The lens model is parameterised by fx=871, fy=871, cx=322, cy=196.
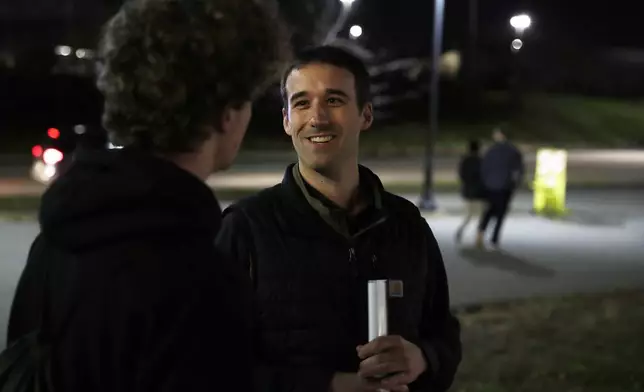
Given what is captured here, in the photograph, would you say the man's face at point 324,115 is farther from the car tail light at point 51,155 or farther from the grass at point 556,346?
the car tail light at point 51,155

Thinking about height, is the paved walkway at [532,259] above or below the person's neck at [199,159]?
below

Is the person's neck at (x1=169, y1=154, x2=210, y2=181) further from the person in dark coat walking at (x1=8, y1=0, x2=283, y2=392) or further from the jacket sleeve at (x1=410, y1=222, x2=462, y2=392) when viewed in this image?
the jacket sleeve at (x1=410, y1=222, x2=462, y2=392)

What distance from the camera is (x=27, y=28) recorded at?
42.4 m

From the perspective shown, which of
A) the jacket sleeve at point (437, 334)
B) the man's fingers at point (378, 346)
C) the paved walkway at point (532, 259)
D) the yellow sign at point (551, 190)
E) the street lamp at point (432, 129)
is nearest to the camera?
the man's fingers at point (378, 346)

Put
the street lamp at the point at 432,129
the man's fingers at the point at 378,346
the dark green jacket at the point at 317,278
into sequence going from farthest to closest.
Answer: the street lamp at the point at 432,129 < the dark green jacket at the point at 317,278 < the man's fingers at the point at 378,346

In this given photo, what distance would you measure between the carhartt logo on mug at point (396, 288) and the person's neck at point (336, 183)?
0.89ft

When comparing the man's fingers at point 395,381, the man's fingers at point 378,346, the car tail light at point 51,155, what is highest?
the car tail light at point 51,155

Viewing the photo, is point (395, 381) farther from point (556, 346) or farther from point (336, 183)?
point (556, 346)

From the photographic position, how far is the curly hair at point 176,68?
140 centimetres

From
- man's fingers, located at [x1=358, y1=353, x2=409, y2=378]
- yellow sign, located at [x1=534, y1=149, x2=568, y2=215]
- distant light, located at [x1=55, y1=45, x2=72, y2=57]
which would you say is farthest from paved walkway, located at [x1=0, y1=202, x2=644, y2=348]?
distant light, located at [x1=55, y1=45, x2=72, y2=57]

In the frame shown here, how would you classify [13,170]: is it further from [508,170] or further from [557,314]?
[557,314]

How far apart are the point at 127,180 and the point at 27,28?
4415 centimetres

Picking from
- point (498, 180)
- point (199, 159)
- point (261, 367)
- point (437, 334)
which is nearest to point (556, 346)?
point (437, 334)

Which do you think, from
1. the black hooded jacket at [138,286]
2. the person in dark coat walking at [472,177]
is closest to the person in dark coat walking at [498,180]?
the person in dark coat walking at [472,177]
